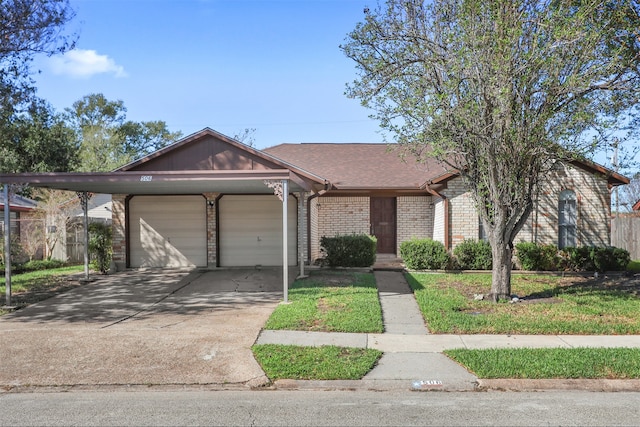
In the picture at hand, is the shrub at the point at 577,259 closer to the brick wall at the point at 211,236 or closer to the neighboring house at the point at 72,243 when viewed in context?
the brick wall at the point at 211,236

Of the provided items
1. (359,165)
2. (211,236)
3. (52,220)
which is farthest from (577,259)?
(52,220)

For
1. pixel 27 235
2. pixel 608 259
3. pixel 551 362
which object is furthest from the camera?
pixel 27 235

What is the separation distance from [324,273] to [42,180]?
24.4 ft

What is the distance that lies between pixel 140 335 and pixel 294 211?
8.43 metres

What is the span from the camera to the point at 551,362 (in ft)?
20.5

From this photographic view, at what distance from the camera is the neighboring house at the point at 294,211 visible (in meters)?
14.4

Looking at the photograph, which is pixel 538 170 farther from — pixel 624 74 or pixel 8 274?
pixel 8 274

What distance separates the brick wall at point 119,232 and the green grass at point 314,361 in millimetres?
10014

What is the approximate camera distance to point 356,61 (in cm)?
1077

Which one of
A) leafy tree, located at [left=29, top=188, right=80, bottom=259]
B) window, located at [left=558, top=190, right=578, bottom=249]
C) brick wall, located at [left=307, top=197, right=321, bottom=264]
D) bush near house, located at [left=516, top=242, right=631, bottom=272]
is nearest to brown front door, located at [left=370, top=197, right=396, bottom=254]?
brick wall, located at [left=307, top=197, right=321, bottom=264]

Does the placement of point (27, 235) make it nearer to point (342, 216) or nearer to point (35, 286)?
point (35, 286)

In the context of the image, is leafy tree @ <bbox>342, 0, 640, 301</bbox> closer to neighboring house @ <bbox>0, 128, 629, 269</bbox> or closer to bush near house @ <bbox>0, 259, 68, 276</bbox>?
neighboring house @ <bbox>0, 128, 629, 269</bbox>

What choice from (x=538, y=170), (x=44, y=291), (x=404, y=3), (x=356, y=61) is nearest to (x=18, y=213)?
(x=44, y=291)

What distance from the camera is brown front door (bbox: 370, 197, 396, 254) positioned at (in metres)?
17.6
